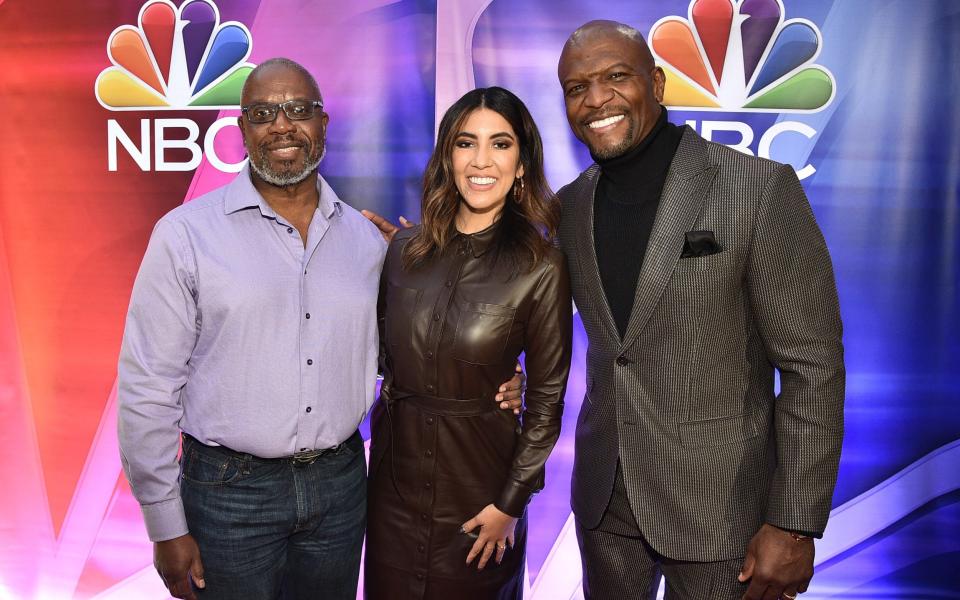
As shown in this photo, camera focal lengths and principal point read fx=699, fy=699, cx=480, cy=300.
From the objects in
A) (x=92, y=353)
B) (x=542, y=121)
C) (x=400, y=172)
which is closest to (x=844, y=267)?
(x=542, y=121)

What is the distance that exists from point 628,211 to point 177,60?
251cm

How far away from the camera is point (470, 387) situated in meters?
2.19

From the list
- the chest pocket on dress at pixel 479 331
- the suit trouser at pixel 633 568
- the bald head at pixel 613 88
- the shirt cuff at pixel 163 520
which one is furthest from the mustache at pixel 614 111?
the shirt cuff at pixel 163 520

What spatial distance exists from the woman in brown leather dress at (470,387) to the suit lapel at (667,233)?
Result: 34 centimetres

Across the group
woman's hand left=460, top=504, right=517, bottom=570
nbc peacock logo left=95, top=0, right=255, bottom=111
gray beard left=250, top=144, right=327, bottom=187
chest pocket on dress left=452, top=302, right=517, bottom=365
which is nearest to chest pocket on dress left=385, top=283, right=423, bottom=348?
chest pocket on dress left=452, top=302, right=517, bottom=365

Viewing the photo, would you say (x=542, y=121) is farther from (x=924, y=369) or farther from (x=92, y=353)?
(x=92, y=353)

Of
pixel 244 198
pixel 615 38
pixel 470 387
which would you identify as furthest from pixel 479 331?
pixel 615 38

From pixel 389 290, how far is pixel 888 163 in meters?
2.53

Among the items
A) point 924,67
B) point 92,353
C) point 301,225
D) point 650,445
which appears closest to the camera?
point 650,445

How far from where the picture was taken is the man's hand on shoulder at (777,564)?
183 centimetres

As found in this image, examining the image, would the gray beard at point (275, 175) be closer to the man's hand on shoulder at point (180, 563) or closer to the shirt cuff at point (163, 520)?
the shirt cuff at point (163, 520)

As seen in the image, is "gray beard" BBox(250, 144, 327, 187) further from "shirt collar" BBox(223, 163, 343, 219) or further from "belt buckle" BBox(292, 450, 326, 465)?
"belt buckle" BBox(292, 450, 326, 465)

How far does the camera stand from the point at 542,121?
339cm

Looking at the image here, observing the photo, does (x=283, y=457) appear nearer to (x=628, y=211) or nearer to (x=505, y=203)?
(x=505, y=203)
